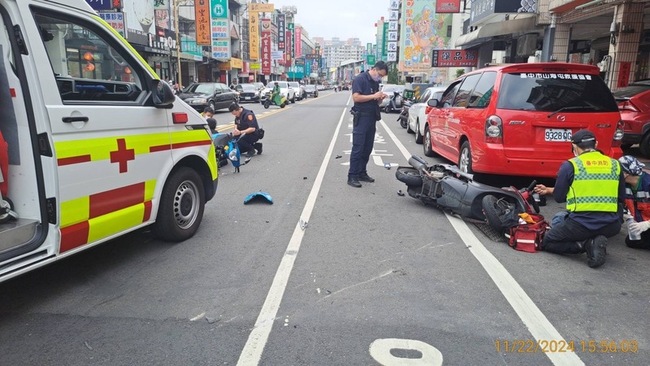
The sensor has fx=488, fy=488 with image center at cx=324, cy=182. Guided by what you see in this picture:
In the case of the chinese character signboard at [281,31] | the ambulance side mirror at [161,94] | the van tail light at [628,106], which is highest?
the chinese character signboard at [281,31]

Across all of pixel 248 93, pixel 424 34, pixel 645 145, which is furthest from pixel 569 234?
pixel 424 34

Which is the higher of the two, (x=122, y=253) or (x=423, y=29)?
(x=423, y=29)

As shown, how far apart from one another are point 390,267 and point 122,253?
2.61 m

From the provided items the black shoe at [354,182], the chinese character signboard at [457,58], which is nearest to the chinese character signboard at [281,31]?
the chinese character signboard at [457,58]

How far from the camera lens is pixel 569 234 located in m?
4.65

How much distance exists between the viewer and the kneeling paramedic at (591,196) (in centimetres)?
448

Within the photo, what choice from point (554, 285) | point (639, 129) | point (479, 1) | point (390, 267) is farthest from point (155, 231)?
point (479, 1)

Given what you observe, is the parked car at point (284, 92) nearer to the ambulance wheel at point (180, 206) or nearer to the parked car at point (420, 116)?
the parked car at point (420, 116)

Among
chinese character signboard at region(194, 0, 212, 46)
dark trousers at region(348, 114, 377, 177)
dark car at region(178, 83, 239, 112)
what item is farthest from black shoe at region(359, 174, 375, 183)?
chinese character signboard at region(194, 0, 212, 46)

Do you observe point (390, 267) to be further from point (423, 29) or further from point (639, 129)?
point (423, 29)

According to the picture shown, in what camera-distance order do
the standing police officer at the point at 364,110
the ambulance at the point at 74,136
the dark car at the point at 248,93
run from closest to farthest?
the ambulance at the point at 74,136
the standing police officer at the point at 364,110
the dark car at the point at 248,93

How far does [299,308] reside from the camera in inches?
142

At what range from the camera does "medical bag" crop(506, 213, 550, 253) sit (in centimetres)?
493

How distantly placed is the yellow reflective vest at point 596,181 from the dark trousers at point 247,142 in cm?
738
